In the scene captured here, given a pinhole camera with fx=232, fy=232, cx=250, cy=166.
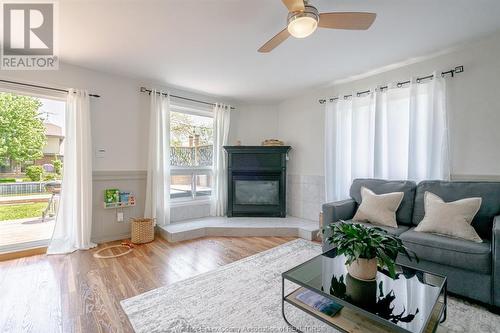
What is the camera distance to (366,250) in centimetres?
142

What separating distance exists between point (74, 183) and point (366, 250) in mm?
3378

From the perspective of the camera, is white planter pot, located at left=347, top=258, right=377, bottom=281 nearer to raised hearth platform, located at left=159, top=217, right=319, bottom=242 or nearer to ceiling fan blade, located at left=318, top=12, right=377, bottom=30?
ceiling fan blade, located at left=318, top=12, right=377, bottom=30

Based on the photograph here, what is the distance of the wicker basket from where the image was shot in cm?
329

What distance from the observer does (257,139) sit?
480 centimetres

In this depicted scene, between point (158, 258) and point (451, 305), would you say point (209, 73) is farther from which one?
point (451, 305)

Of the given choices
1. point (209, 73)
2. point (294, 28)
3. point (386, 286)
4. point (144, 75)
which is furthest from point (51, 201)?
point (386, 286)

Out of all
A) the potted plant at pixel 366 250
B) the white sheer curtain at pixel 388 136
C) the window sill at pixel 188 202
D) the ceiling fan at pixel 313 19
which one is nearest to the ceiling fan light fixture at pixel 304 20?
the ceiling fan at pixel 313 19

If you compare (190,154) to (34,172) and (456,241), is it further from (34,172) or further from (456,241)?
(456,241)

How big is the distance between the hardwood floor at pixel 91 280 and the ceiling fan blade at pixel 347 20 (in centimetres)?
253

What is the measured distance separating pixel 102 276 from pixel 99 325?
2.65ft

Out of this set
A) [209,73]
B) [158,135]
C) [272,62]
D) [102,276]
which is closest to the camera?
[102,276]

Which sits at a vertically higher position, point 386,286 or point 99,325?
point 386,286

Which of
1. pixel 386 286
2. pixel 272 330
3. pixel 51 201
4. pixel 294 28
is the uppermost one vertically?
pixel 294 28

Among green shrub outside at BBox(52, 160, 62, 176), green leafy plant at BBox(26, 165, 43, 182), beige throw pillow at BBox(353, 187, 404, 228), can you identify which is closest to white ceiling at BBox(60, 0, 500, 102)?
green shrub outside at BBox(52, 160, 62, 176)
